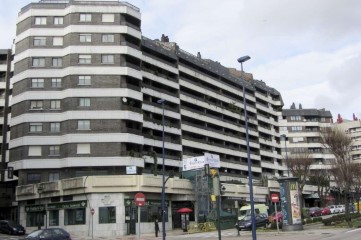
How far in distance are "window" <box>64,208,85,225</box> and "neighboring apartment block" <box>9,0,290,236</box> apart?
5.4 inches

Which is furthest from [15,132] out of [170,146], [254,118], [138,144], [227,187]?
[254,118]

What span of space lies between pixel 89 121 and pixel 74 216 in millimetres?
13401

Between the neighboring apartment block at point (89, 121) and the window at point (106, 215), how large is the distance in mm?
103

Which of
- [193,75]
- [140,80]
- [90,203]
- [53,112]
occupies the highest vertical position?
[193,75]

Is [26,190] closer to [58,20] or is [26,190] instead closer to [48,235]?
[58,20]

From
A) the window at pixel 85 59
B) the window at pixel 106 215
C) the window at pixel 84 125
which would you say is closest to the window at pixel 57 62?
the window at pixel 85 59

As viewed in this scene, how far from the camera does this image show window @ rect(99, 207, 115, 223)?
47.7 meters

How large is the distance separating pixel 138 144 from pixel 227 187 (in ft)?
47.6

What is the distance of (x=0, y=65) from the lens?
72.9 metres

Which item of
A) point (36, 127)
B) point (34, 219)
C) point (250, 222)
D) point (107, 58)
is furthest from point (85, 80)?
point (250, 222)

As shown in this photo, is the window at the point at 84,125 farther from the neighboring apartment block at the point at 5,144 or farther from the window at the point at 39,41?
the neighboring apartment block at the point at 5,144

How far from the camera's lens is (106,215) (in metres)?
47.9

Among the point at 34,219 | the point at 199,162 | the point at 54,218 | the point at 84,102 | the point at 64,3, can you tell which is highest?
the point at 64,3

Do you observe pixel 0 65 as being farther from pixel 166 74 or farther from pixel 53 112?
pixel 166 74
